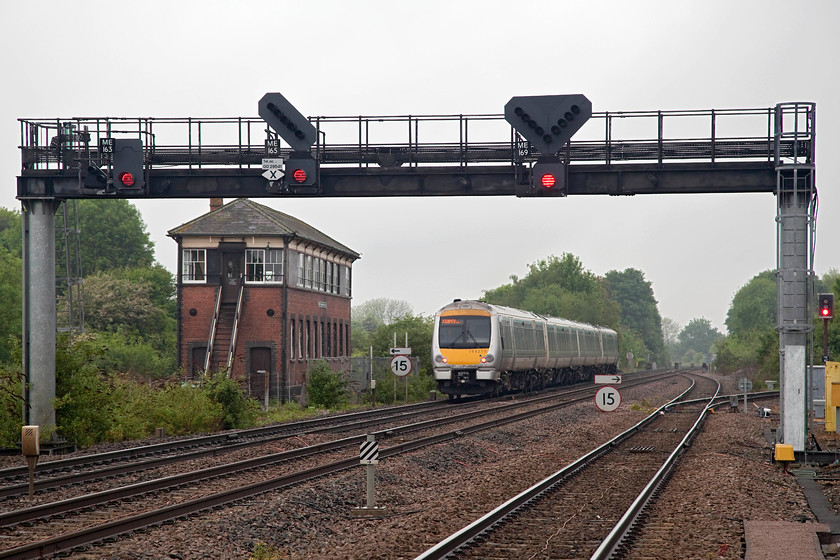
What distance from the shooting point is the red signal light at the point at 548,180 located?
18828 mm

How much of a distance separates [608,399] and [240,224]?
24704 mm

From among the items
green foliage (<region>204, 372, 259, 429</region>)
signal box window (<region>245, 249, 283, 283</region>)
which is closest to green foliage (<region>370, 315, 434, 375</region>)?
signal box window (<region>245, 249, 283, 283</region>)

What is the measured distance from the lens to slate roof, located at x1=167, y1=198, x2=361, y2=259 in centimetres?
4328

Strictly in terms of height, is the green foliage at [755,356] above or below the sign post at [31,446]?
below

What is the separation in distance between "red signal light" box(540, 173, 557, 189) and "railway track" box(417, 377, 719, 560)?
16.9 feet

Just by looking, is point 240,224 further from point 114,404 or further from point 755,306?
point 755,306

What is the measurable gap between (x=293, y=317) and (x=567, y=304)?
67213 mm

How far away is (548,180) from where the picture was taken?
1884 cm

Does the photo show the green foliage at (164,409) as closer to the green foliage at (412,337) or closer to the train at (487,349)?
the train at (487,349)

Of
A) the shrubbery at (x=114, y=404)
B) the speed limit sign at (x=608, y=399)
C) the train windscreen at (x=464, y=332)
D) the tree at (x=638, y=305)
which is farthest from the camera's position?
the tree at (x=638, y=305)

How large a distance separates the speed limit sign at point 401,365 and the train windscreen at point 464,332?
2.82 meters

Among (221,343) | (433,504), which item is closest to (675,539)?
(433,504)

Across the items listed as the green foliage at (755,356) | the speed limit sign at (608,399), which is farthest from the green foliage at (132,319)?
the speed limit sign at (608,399)

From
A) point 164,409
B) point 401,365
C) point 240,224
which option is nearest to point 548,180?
point 164,409
